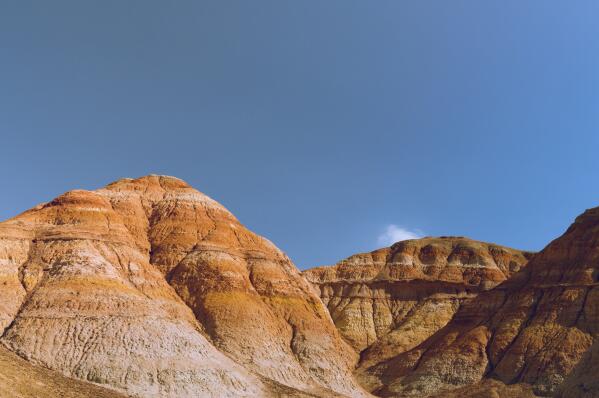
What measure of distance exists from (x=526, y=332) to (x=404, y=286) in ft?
121

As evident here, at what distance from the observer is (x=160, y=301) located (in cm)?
6600

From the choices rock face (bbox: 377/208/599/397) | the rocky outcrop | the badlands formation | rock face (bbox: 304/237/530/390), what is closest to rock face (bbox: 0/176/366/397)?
the badlands formation

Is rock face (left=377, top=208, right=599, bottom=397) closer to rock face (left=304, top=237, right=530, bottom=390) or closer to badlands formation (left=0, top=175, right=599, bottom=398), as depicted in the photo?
badlands formation (left=0, top=175, right=599, bottom=398)

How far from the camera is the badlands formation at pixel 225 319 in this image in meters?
53.2

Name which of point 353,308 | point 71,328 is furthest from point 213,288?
Result: point 353,308

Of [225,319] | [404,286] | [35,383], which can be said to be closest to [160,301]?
[225,319]

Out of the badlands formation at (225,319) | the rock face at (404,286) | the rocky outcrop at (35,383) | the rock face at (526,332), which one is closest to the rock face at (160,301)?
the badlands formation at (225,319)

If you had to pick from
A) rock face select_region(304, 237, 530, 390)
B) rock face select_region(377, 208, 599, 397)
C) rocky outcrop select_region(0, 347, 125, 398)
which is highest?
rock face select_region(304, 237, 530, 390)

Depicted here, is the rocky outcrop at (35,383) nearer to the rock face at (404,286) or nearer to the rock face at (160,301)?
the rock face at (160,301)

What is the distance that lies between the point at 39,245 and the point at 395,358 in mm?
48563

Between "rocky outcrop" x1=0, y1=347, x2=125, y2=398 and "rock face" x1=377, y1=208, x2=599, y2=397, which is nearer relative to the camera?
"rocky outcrop" x1=0, y1=347, x2=125, y2=398

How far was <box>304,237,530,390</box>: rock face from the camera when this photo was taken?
9981 centimetres

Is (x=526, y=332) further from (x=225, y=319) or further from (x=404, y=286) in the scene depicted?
(x=404, y=286)

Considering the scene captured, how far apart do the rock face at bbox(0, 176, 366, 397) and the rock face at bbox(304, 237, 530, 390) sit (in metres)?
13.3
